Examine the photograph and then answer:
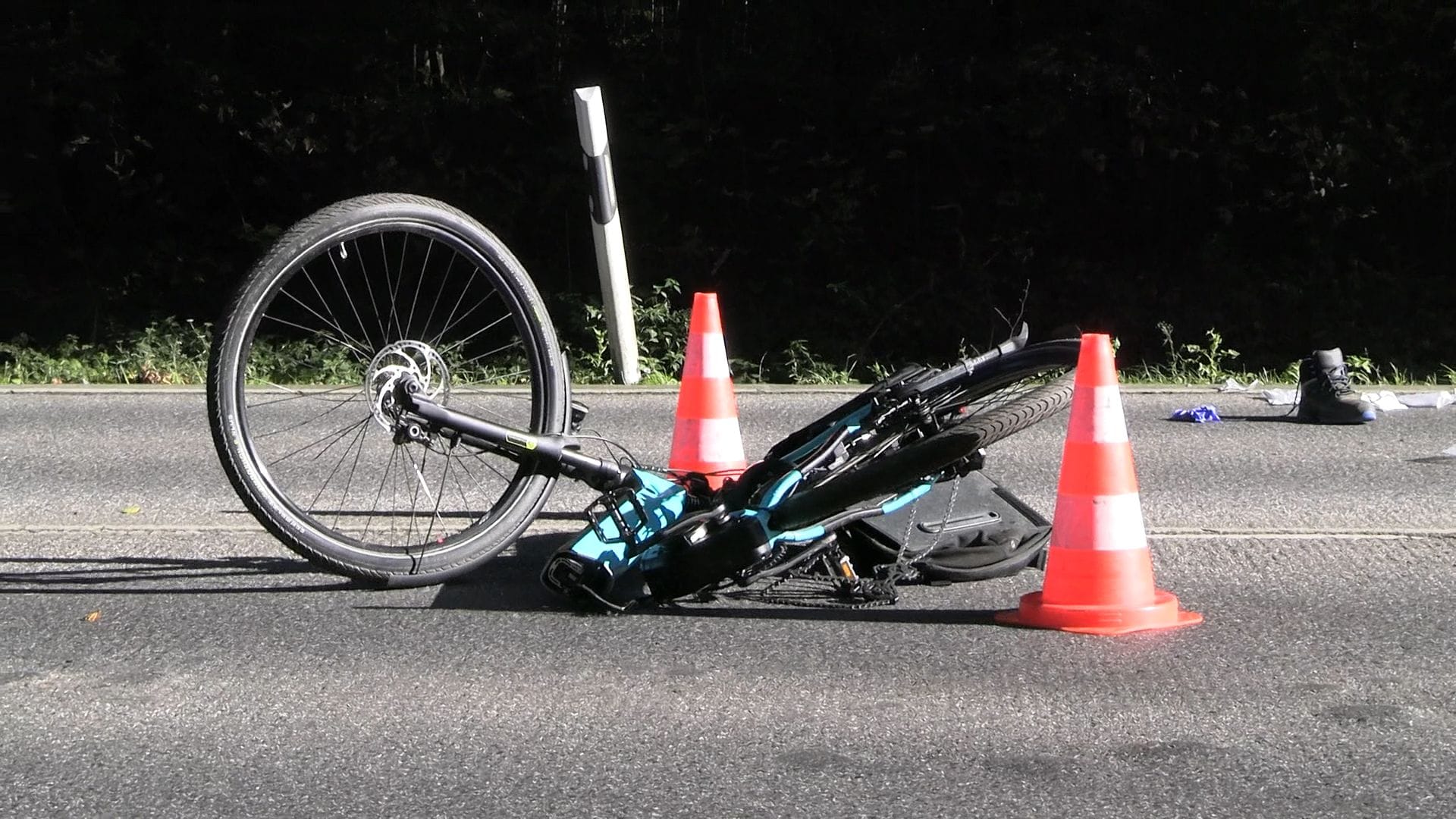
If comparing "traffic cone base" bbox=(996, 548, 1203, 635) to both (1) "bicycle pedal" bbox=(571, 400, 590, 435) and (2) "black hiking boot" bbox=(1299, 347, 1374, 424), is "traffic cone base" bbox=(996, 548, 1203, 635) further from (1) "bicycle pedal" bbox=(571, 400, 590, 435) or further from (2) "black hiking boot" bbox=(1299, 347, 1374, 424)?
(2) "black hiking boot" bbox=(1299, 347, 1374, 424)

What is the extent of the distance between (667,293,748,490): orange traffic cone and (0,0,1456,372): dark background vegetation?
6670 millimetres

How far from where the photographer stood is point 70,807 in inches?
134

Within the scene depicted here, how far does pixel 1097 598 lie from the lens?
180 inches

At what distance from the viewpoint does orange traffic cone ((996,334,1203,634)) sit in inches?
180

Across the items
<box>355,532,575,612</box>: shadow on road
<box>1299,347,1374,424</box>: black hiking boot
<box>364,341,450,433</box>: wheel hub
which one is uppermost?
<box>364,341,450,433</box>: wheel hub

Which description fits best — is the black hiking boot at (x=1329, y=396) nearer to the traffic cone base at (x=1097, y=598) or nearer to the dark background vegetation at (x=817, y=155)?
the traffic cone base at (x=1097, y=598)

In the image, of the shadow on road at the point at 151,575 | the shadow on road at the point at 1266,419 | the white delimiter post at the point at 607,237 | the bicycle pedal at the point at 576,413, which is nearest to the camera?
the shadow on road at the point at 151,575

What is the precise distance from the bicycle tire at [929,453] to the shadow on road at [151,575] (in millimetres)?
1445

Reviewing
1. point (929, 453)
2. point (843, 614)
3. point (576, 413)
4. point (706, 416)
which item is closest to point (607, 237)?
point (706, 416)

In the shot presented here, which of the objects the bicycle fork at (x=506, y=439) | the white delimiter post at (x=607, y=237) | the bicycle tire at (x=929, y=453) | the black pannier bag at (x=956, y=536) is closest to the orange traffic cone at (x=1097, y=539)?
the bicycle tire at (x=929, y=453)

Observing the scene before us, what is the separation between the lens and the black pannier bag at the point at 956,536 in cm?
499

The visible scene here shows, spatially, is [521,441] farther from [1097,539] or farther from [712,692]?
[1097,539]

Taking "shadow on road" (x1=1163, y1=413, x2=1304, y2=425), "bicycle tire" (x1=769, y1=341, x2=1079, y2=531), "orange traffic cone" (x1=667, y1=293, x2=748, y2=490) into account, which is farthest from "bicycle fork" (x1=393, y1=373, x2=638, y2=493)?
"shadow on road" (x1=1163, y1=413, x2=1304, y2=425)

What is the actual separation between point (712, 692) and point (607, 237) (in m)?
6.58
